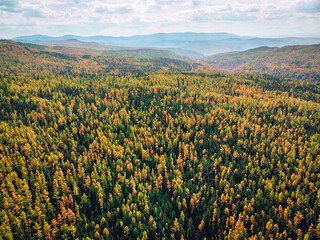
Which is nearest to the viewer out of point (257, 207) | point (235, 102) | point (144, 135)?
point (257, 207)

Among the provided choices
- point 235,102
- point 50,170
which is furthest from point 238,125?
point 50,170

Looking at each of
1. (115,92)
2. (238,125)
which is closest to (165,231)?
(238,125)

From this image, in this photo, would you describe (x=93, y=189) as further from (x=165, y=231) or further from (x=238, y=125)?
(x=238, y=125)

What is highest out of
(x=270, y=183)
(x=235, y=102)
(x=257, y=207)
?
(x=235, y=102)

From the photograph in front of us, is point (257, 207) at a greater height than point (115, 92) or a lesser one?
lesser

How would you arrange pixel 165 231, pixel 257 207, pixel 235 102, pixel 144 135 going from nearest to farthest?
pixel 165 231, pixel 257 207, pixel 144 135, pixel 235 102

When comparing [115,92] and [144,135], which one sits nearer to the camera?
[144,135]

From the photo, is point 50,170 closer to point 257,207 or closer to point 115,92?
point 257,207
